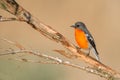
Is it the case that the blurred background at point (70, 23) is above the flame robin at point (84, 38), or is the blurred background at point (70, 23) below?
above

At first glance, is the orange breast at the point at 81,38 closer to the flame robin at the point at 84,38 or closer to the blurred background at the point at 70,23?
the flame robin at the point at 84,38

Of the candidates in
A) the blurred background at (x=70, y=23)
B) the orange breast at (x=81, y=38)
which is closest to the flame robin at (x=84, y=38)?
the orange breast at (x=81, y=38)

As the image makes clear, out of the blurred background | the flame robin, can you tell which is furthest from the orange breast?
the blurred background

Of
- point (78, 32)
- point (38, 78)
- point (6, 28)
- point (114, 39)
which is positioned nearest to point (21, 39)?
point (6, 28)

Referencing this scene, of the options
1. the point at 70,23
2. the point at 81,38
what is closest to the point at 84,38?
the point at 81,38

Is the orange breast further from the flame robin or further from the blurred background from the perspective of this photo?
the blurred background

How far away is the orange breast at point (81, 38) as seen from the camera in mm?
5102

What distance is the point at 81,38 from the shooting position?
17.0ft

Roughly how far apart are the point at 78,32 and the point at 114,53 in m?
4.91

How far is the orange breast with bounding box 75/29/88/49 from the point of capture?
510 cm

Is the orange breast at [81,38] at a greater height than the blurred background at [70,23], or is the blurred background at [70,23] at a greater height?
the blurred background at [70,23]

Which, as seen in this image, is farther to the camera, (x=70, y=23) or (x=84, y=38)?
(x=70, y=23)

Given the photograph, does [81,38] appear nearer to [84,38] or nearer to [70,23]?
[84,38]

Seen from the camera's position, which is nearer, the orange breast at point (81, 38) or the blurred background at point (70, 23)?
the orange breast at point (81, 38)
